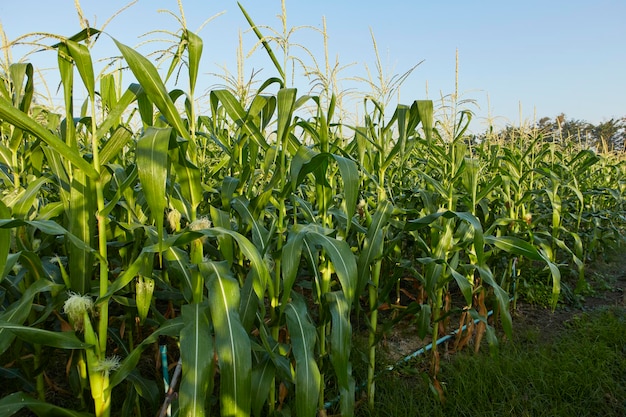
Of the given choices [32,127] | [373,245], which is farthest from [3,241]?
[373,245]

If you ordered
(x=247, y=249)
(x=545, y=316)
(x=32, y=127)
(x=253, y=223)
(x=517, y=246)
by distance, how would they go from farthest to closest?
(x=545, y=316)
(x=517, y=246)
(x=253, y=223)
(x=247, y=249)
(x=32, y=127)

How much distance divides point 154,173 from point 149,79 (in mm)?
347

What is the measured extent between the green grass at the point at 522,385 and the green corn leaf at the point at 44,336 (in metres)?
1.64

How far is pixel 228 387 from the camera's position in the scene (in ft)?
4.10

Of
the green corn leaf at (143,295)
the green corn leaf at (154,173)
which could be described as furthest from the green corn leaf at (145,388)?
the green corn leaf at (154,173)

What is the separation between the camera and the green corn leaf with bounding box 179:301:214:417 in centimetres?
121

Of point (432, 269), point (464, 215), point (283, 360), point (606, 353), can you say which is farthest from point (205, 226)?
point (606, 353)

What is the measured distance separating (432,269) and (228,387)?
4.96 ft

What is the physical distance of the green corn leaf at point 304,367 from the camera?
151 cm

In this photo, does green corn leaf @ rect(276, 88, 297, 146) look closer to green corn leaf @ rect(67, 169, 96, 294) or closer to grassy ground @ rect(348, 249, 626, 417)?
green corn leaf @ rect(67, 169, 96, 294)

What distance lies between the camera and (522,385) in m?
2.56

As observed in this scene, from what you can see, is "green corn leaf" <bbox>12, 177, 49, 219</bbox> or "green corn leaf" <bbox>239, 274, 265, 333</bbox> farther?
"green corn leaf" <bbox>239, 274, 265, 333</bbox>

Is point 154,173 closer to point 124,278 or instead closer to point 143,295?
point 124,278

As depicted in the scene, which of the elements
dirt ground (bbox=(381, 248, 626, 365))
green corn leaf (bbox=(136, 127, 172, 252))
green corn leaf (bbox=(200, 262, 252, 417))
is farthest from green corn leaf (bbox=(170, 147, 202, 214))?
dirt ground (bbox=(381, 248, 626, 365))
